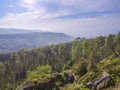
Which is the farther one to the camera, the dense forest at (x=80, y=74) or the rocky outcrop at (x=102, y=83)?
the dense forest at (x=80, y=74)

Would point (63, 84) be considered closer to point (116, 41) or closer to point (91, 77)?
point (91, 77)

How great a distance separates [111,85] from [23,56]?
436 ft

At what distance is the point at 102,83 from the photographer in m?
53.2

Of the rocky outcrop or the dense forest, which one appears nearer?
the rocky outcrop

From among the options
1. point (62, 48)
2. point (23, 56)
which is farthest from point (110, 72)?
point (23, 56)

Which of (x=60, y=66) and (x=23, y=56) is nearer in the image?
(x=60, y=66)

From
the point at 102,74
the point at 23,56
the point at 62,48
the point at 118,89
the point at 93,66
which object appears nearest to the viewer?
the point at 118,89

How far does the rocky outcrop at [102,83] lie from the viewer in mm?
52656

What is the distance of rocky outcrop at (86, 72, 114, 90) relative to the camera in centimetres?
5266

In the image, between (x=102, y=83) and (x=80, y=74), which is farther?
(x=80, y=74)

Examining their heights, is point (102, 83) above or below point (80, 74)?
above

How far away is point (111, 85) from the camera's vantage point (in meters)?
52.3

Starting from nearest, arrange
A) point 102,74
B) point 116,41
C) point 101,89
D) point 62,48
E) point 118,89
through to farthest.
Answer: point 118,89 < point 101,89 < point 102,74 < point 116,41 < point 62,48

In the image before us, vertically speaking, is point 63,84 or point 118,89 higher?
point 118,89
